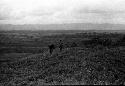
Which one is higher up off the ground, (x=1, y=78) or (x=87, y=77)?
(x=87, y=77)

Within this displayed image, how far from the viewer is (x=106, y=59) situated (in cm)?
3944

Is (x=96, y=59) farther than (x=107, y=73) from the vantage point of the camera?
Yes

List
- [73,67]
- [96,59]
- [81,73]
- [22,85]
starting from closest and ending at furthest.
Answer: [22,85]
[81,73]
[73,67]
[96,59]

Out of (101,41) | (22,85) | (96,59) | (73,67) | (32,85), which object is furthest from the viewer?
(101,41)

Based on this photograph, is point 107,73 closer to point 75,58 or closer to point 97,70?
point 97,70

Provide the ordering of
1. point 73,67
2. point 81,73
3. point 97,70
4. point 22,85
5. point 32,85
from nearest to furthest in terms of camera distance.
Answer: point 32,85 → point 22,85 → point 81,73 → point 97,70 → point 73,67

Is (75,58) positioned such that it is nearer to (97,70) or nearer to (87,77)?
(97,70)

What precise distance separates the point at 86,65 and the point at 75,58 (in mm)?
7078

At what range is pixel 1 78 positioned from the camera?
34.0 metres

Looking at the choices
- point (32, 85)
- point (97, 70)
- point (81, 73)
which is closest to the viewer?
point (32, 85)

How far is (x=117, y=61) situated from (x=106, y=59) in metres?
2.07

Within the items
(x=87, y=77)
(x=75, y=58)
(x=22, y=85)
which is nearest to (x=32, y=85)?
(x=22, y=85)

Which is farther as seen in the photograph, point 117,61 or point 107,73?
point 117,61

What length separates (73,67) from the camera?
1289 inches
